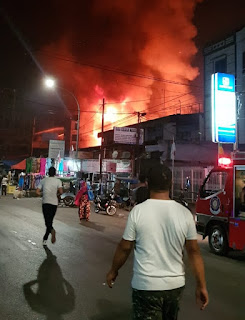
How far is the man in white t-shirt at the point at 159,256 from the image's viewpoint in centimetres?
231

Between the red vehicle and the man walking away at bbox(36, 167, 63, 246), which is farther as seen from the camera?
the man walking away at bbox(36, 167, 63, 246)

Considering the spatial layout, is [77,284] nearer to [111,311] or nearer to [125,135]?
[111,311]

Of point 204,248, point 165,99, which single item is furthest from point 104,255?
point 165,99

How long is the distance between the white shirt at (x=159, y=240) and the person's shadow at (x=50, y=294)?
1854mm

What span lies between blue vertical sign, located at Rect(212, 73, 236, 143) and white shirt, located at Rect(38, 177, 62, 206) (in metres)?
8.36

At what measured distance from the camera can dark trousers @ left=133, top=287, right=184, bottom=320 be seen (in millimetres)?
2297

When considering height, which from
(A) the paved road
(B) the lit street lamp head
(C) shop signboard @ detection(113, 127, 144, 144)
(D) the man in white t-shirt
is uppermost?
(B) the lit street lamp head

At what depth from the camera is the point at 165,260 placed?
2361 mm

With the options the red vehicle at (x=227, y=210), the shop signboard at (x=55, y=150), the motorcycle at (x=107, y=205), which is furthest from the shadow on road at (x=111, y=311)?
the shop signboard at (x=55, y=150)

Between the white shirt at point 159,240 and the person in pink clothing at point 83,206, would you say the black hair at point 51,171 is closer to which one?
the person in pink clothing at point 83,206

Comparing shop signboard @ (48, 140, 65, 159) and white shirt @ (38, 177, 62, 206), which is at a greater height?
shop signboard @ (48, 140, 65, 159)

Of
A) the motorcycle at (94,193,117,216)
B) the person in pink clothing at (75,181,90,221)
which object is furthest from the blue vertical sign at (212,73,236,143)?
the person in pink clothing at (75,181,90,221)

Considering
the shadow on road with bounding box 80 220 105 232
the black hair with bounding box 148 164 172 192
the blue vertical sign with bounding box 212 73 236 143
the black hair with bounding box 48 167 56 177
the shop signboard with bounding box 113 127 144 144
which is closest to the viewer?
the black hair with bounding box 148 164 172 192

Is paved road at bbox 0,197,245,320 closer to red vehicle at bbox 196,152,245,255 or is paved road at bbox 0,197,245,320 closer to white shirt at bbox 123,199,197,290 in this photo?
red vehicle at bbox 196,152,245,255
